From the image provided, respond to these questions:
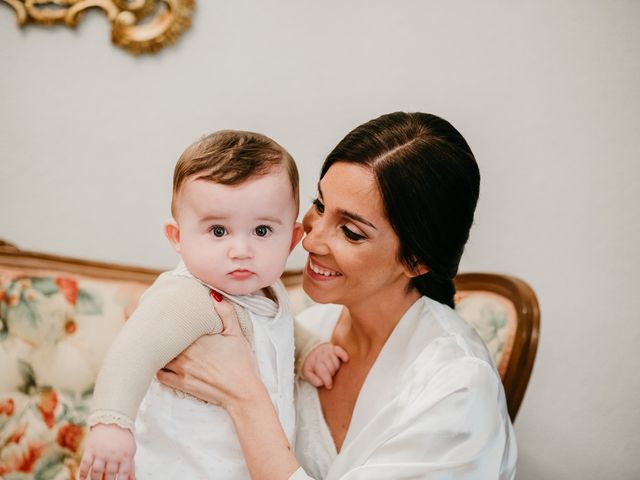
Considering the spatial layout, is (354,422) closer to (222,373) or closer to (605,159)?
(222,373)

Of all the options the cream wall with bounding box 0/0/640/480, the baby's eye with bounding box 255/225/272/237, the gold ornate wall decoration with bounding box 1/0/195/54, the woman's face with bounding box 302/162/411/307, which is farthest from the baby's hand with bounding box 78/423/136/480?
the gold ornate wall decoration with bounding box 1/0/195/54

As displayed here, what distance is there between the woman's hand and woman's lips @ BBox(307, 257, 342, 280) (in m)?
0.25

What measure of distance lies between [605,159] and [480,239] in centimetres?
48

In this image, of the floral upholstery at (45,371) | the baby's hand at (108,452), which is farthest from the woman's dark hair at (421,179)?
the floral upholstery at (45,371)

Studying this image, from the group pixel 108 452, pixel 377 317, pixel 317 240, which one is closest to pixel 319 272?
pixel 317 240

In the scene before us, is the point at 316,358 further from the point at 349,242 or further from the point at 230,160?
the point at 230,160

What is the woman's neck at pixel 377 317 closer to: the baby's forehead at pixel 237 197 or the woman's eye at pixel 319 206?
the woman's eye at pixel 319 206

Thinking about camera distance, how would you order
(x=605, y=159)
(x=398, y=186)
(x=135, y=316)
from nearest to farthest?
1. (x=135, y=316)
2. (x=398, y=186)
3. (x=605, y=159)

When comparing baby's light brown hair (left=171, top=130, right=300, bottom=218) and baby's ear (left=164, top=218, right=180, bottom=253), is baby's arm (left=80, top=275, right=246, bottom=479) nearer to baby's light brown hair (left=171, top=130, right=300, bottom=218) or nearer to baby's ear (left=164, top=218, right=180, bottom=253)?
baby's ear (left=164, top=218, right=180, bottom=253)

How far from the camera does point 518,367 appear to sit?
164 cm

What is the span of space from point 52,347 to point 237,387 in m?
0.94

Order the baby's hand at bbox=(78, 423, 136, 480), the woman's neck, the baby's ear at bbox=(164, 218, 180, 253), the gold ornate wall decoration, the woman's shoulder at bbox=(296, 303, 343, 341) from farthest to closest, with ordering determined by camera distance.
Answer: the gold ornate wall decoration, the woman's shoulder at bbox=(296, 303, 343, 341), the woman's neck, the baby's ear at bbox=(164, 218, 180, 253), the baby's hand at bbox=(78, 423, 136, 480)

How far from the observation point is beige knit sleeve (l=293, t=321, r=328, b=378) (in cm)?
155

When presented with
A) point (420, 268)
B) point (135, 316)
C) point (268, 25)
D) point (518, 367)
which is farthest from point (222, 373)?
point (268, 25)
